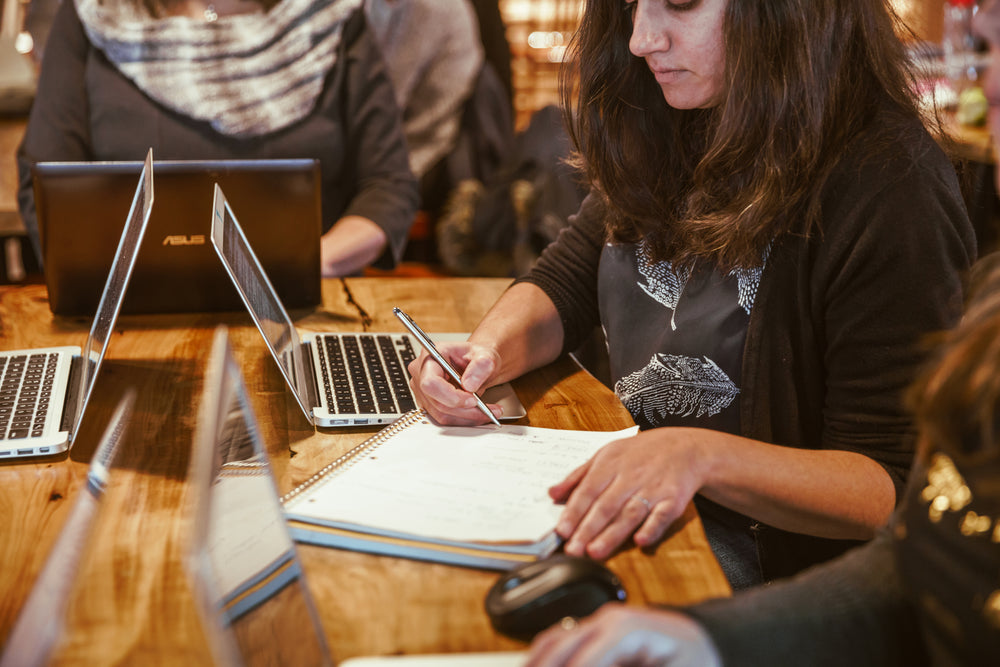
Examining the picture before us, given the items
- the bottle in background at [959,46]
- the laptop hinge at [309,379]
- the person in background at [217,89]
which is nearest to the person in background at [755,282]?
the laptop hinge at [309,379]

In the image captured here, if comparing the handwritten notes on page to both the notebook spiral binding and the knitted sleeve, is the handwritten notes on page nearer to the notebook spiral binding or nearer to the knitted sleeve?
the notebook spiral binding

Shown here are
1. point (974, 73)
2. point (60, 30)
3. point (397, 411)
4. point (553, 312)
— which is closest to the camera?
point (397, 411)

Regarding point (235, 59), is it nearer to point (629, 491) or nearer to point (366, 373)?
point (366, 373)

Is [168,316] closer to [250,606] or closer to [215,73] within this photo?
[215,73]

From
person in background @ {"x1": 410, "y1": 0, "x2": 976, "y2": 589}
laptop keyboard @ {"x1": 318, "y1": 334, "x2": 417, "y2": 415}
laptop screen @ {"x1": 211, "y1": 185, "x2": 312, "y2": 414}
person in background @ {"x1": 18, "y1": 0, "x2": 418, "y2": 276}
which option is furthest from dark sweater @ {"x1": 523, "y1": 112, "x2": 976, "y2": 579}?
person in background @ {"x1": 18, "y1": 0, "x2": 418, "y2": 276}

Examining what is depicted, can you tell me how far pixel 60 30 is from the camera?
1.84 metres

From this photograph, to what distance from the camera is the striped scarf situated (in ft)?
6.03

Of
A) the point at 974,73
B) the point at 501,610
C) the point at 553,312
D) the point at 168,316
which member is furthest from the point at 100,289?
the point at 974,73

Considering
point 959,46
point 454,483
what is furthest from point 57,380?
point 959,46

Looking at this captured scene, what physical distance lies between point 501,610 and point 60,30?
66.7 inches

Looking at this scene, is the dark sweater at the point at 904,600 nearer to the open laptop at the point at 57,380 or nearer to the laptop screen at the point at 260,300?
the laptop screen at the point at 260,300

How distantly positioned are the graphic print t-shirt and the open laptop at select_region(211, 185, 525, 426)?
20cm

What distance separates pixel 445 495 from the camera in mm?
793

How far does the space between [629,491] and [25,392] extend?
710 millimetres
